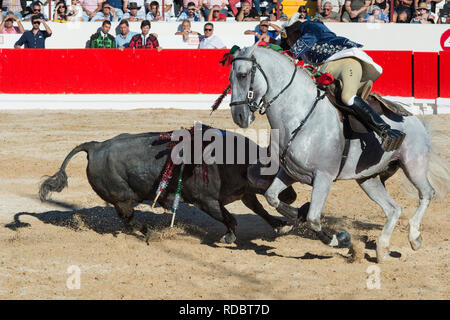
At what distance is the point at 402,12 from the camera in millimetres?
16594

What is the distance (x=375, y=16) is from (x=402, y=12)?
2.26ft

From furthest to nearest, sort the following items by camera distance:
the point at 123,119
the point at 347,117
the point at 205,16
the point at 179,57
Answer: the point at 205,16 < the point at 179,57 < the point at 123,119 < the point at 347,117

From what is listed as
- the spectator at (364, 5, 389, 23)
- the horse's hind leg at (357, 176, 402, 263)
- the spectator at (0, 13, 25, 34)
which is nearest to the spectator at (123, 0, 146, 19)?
the spectator at (0, 13, 25, 34)

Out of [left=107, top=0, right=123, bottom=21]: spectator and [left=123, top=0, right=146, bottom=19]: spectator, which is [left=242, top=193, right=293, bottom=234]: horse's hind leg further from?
[left=107, top=0, right=123, bottom=21]: spectator

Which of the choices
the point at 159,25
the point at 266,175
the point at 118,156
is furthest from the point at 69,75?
the point at 266,175

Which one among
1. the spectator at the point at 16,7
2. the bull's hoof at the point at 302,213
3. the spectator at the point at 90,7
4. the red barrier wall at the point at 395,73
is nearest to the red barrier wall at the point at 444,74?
the red barrier wall at the point at 395,73

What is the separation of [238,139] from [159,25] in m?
9.97

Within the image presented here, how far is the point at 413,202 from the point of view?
29.0 feet

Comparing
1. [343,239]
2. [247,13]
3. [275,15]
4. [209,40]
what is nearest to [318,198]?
[343,239]

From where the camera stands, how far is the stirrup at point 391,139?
6219mm

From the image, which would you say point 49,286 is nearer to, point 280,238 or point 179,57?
point 280,238

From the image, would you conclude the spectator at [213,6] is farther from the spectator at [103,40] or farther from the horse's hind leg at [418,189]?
the horse's hind leg at [418,189]

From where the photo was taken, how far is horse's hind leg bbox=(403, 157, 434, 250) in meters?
6.72

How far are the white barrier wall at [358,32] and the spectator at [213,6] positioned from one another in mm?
489
